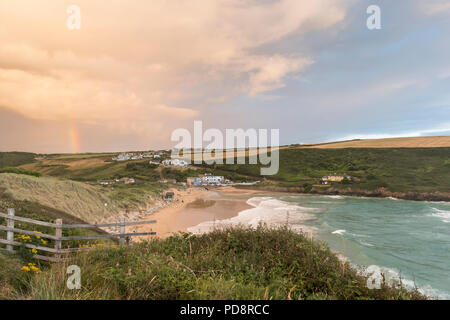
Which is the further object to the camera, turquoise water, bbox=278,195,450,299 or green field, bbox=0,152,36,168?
green field, bbox=0,152,36,168

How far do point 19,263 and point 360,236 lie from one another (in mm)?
22990

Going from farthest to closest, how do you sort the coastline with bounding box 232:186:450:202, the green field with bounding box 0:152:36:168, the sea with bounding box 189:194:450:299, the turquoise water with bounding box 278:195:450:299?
the coastline with bounding box 232:186:450:202
the green field with bounding box 0:152:36:168
the turquoise water with bounding box 278:195:450:299
the sea with bounding box 189:194:450:299

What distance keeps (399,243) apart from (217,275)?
2058cm

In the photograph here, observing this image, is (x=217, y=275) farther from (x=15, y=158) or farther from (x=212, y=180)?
(x=212, y=180)

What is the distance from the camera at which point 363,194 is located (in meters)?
54.7

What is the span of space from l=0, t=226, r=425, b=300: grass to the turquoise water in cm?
945

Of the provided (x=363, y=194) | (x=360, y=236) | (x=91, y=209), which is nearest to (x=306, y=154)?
(x=363, y=194)

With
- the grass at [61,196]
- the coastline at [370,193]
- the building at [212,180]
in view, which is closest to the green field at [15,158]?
the grass at [61,196]

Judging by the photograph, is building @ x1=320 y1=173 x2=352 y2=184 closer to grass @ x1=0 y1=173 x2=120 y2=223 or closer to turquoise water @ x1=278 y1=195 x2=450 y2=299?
turquoise water @ x1=278 y1=195 x2=450 y2=299

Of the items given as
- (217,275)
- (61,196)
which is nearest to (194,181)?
(61,196)

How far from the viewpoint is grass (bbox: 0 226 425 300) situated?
3.58 metres

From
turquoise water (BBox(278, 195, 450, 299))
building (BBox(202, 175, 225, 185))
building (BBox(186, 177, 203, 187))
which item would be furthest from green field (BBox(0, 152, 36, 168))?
turquoise water (BBox(278, 195, 450, 299))

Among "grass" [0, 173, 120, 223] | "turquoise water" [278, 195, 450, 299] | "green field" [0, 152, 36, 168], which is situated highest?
"green field" [0, 152, 36, 168]
